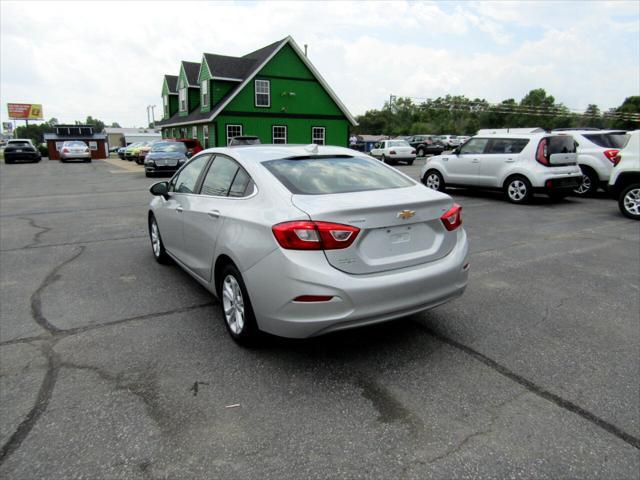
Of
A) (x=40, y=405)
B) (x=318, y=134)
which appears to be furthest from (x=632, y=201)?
(x=318, y=134)

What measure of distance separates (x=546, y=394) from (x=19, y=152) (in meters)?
39.9

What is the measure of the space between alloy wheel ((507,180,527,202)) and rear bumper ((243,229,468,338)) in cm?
868

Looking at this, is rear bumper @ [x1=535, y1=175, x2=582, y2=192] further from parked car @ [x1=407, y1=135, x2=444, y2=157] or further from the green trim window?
parked car @ [x1=407, y1=135, x2=444, y2=157]

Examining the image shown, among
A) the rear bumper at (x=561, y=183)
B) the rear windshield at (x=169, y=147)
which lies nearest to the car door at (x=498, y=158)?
the rear bumper at (x=561, y=183)

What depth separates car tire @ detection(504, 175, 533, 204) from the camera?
35.5 ft

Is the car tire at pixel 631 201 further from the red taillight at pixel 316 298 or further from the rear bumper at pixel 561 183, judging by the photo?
the red taillight at pixel 316 298

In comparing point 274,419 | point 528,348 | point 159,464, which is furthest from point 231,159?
point 528,348

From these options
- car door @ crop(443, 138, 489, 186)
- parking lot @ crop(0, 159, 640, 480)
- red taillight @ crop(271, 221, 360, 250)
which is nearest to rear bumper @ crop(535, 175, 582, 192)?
car door @ crop(443, 138, 489, 186)

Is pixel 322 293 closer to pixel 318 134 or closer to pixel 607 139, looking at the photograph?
pixel 607 139

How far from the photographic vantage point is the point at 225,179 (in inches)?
161

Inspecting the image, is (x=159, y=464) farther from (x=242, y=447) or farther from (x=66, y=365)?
(x=66, y=365)

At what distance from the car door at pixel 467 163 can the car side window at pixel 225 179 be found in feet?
29.7

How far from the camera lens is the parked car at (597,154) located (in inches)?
466

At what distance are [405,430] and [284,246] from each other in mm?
1317
